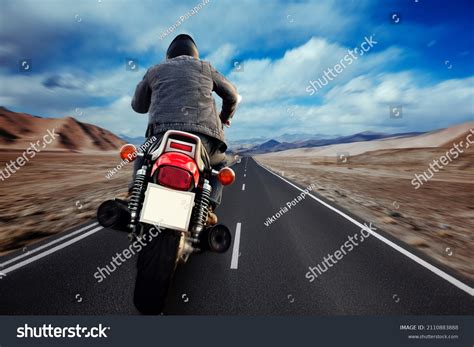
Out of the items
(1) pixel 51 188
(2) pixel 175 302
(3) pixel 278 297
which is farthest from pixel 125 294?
(1) pixel 51 188

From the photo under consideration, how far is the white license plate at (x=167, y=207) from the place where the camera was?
2.18 meters

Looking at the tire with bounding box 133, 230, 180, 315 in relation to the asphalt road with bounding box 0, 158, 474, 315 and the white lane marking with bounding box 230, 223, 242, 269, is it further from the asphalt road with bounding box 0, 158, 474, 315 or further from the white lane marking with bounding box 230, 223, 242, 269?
the white lane marking with bounding box 230, 223, 242, 269

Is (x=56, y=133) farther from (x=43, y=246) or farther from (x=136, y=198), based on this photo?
(x=136, y=198)

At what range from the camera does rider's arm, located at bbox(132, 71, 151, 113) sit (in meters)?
3.05

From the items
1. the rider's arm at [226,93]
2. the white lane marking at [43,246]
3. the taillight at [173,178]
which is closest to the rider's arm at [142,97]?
the rider's arm at [226,93]

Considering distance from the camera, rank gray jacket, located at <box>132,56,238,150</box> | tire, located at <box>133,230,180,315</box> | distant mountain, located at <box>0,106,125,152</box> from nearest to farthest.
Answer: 1. tire, located at <box>133,230,180,315</box>
2. gray jacket, located at <box>132,56,238,150</box>
3. distant mountain, located at <box>0,106,125,152</box>

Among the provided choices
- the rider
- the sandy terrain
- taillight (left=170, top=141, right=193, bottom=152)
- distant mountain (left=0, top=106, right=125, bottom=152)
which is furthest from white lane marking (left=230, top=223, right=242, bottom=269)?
distant mountain (left=0, top=106, right=125, bottom=152)

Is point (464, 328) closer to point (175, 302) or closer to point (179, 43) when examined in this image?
point (175, 302)

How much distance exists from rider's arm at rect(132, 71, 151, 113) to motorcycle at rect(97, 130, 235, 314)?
0.91 m

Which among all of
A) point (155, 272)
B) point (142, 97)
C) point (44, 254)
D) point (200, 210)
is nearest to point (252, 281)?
point (200, 210)

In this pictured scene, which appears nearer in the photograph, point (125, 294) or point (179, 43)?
point (125, 294)

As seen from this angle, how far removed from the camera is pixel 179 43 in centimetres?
312

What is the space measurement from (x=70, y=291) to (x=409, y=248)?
5.44 meters

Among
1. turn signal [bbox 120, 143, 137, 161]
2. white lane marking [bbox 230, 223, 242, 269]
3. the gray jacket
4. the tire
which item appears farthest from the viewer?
white lane marking [bbox 230, 223, 242, 269]
